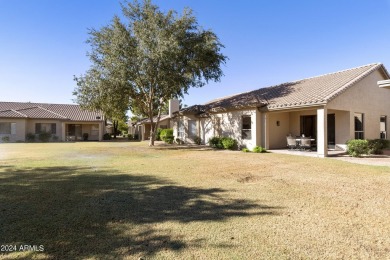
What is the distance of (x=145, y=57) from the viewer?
58.6ft

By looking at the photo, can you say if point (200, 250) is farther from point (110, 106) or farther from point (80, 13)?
point (110, 106)

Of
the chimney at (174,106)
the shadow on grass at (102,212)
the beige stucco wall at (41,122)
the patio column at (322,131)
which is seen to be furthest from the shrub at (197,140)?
the beige stucco wall at (41,122)

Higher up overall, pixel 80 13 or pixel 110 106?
pixel 80 13

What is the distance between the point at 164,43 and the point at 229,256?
16400 mm

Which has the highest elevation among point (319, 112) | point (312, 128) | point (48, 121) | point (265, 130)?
point (48, 121)

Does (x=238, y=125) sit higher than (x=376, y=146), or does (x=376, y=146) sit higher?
(x=238, y=125)

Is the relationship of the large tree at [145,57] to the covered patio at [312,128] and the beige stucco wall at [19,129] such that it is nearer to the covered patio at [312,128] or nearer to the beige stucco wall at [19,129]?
the covered patio at [312,128]

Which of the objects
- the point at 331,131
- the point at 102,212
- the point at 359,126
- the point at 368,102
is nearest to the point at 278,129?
the point at 331,131

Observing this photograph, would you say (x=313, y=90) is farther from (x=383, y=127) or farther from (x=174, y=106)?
(x=174, y=106)

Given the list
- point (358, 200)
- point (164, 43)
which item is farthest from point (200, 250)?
point (164, 43)

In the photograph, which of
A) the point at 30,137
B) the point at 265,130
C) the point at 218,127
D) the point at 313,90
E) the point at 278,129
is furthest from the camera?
the point at 30,137

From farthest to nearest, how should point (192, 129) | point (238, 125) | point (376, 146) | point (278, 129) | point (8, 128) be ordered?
point (8, 128)
point (192, 129)
point (238, 125)
point (278, 129)
point (376, 146)

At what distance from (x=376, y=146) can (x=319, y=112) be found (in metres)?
3.99

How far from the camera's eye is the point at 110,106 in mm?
20047
